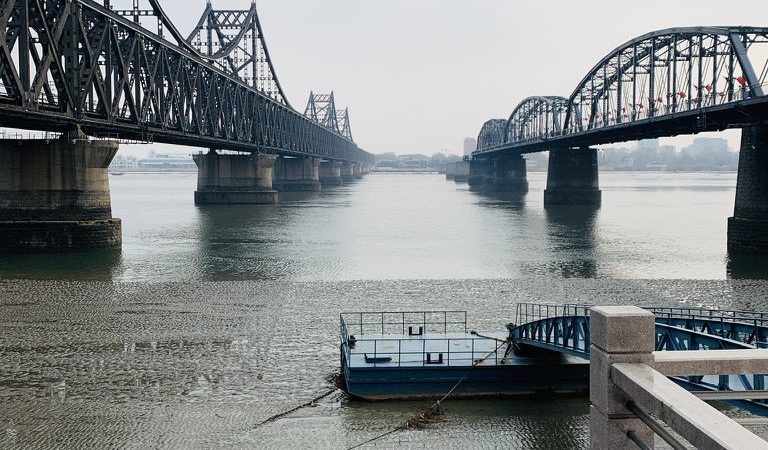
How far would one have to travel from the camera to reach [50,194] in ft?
165

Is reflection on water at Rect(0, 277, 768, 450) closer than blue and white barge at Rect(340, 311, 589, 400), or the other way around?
reflection on water at Rect(0, 277, 768, 450)

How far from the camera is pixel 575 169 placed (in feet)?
376

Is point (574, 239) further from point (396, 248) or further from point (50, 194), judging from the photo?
point (50, 194)

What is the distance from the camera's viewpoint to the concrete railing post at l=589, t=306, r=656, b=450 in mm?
7668

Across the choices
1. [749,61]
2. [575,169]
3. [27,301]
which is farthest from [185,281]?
[575,169]

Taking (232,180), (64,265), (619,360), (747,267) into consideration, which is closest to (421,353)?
(619,360)

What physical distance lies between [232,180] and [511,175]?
7511cm

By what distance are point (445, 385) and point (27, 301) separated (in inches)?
808

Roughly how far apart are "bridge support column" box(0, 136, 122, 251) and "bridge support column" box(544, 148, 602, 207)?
71.5m

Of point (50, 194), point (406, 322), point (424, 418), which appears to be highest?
point (50, 194)

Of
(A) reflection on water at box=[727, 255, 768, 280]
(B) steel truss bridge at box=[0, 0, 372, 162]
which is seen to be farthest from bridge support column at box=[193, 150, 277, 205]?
(A) reflection on water at box=[727, 255, 768, 280]

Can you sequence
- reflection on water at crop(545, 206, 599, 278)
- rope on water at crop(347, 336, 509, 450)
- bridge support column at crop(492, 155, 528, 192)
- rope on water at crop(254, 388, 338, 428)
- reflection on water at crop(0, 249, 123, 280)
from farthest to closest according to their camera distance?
bridge support column at crop(492, 155, 528, 192), reflection on water at crop(545, 206, 599, 278), reflection on water at crop(0, 249, 123, 280), rope on water at crop(254, 388, 338, 428), rope on water at crop(347, 336, 509, 450)

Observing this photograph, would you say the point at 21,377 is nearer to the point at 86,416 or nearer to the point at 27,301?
the point at 86,416

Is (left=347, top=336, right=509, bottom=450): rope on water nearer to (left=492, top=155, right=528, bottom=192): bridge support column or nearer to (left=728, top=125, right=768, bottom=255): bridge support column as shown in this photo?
(left=728, top=125, right=768, bottom=255): bridge support column
